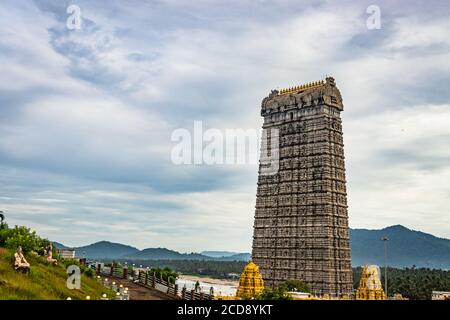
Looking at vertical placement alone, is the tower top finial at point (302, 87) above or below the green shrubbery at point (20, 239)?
above

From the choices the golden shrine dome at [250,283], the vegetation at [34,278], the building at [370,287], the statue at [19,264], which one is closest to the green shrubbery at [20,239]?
the vegetation at [34,278]

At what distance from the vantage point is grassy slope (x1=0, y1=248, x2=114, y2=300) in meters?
27.8

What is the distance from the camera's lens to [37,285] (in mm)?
30266

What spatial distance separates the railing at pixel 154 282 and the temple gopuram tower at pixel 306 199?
1679 inches

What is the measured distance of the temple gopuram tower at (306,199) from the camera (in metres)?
86.9

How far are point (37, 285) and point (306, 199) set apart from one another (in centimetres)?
6457

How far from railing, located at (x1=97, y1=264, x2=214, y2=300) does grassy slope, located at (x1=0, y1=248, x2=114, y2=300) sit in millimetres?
4491

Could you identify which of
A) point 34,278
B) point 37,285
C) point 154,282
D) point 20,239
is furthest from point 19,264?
point 154,282

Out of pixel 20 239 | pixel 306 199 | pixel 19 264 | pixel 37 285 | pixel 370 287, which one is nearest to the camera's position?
pixel 37 285

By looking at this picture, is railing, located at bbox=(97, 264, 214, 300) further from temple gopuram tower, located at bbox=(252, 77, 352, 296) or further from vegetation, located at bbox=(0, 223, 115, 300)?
temple gopuram tower, located at bbox=(252, 77, 352, 296)

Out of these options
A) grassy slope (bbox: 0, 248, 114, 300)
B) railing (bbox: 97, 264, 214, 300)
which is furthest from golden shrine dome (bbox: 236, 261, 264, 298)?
grassy slope (bbox: 0, 248, 114, 300)

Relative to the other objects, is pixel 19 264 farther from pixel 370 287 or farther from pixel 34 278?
pixel 370 287

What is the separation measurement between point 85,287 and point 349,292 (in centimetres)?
5769

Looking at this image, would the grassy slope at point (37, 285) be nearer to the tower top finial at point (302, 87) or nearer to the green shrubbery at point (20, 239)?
the green shrubbery at point (20, 239)
